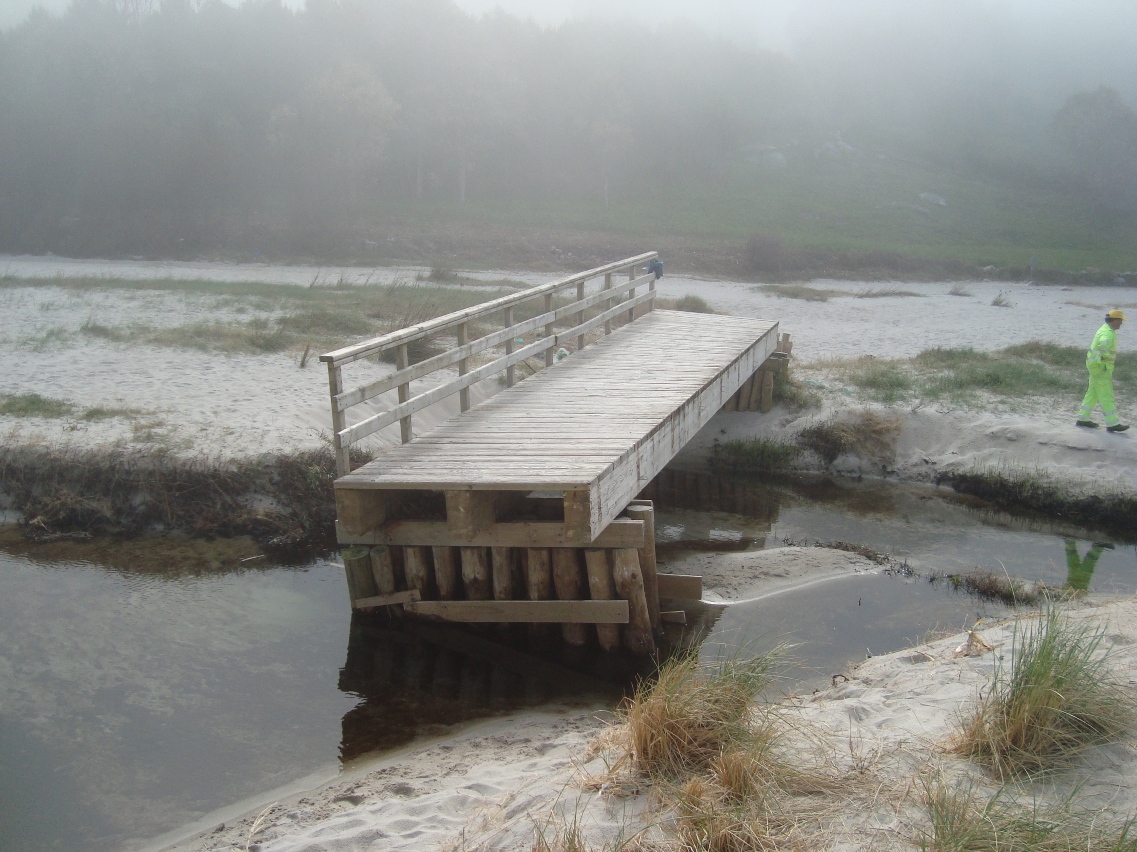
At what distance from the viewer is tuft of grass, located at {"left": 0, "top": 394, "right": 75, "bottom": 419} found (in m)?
11.2

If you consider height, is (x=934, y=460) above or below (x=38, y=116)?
below

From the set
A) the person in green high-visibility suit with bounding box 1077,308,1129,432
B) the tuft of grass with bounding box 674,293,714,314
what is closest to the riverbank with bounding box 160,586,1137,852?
the person in green high-visibility suit with bounding box 1077,308,1129,432

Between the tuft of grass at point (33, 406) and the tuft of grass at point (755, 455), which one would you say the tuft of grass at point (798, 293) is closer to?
the tuft of grass at point (755, 455)

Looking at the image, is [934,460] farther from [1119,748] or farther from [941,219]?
[941,219]

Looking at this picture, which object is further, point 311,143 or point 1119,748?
point 311,143

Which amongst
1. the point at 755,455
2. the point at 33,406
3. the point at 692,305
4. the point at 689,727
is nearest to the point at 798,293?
the point at 692,305

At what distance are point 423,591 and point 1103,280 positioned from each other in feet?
118

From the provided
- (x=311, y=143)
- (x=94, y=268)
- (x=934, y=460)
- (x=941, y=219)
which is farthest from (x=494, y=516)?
(x=941, y=219)

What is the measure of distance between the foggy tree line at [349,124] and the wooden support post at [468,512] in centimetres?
3432

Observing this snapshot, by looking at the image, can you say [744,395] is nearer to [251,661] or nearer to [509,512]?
[509,512]

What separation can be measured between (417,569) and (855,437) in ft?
25.5

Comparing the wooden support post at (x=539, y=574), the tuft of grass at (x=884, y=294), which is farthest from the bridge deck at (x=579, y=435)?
the tuft of grass at (x=884, y=294)

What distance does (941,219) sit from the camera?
181 feet

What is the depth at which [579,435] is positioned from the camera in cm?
791
